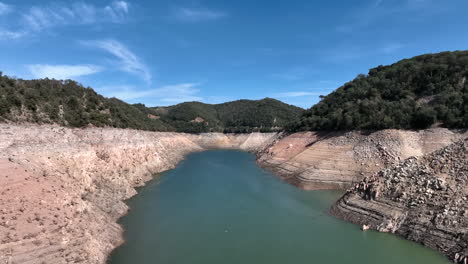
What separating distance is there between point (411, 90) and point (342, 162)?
2032 centimetres

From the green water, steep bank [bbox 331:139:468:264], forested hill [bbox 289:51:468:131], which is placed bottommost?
the green water

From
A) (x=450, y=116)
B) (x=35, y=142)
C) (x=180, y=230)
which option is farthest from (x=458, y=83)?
(x=35, y=142)

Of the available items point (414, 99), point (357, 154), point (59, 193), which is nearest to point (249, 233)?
point (59, 193)

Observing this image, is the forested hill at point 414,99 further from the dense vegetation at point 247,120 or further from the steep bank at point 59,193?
the dense vegetation at point 247,120

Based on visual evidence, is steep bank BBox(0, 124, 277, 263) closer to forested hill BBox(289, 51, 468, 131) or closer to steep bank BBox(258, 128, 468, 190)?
steep bank BBox(258, 128, 468, 190)

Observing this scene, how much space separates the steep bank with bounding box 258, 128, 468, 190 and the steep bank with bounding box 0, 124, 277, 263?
60.8 ft

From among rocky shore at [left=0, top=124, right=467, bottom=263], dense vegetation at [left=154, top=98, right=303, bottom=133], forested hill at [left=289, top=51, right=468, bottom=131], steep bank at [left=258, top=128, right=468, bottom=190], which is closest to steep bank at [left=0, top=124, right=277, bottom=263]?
rocky shore at [left=0, top=124, right=467, bottom=263]

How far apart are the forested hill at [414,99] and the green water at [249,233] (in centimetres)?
1418

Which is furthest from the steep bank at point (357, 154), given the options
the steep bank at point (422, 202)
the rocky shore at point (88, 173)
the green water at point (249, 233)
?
the steep bank at point (422, 202)

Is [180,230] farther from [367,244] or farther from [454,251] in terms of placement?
[454,251]

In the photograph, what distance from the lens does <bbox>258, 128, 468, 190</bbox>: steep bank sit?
24.5 meters

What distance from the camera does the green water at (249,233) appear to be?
478 inches

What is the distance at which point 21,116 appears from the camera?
19750mm

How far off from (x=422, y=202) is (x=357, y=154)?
528 inches
